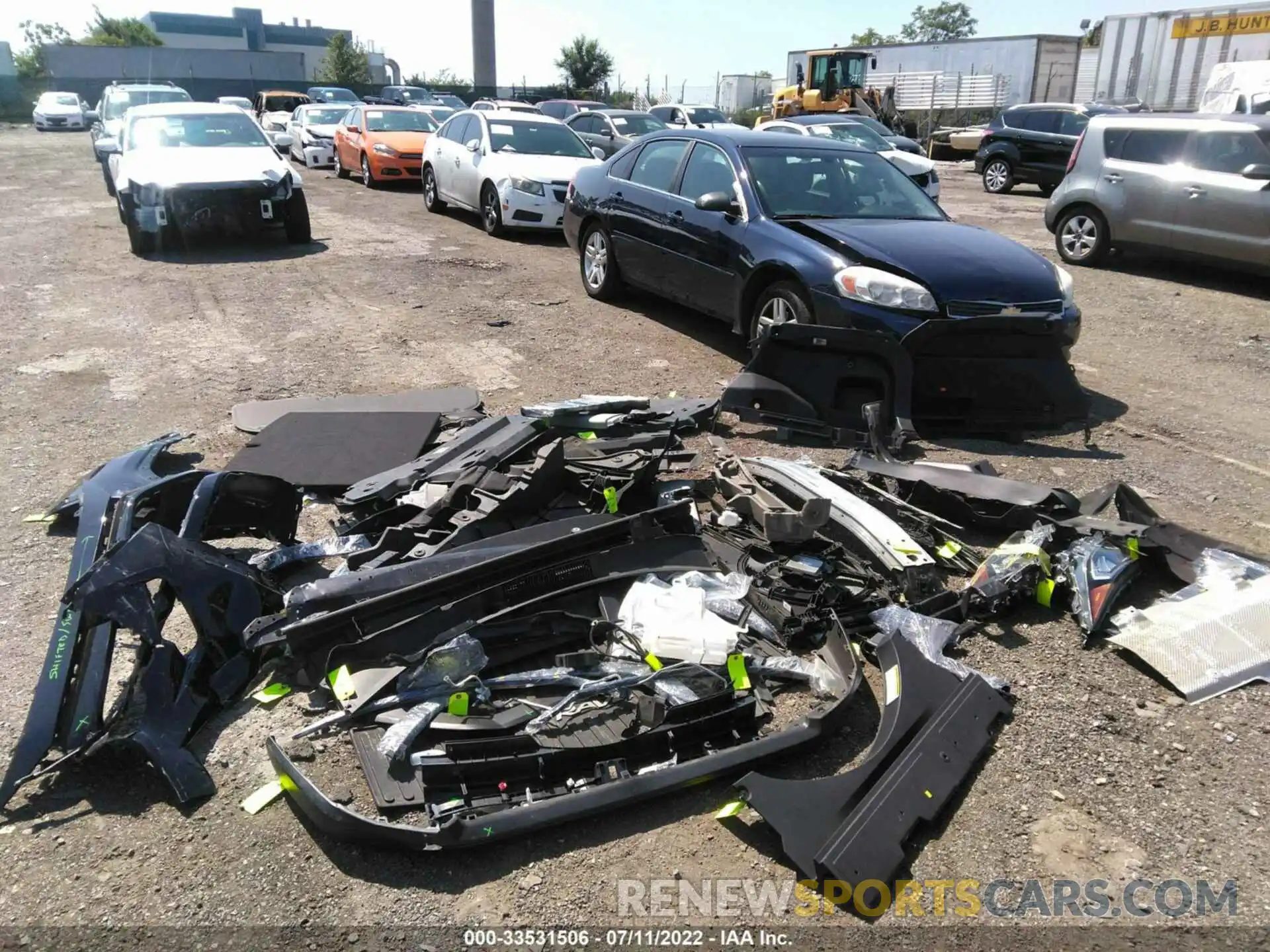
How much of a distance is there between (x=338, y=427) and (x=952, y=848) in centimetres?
403

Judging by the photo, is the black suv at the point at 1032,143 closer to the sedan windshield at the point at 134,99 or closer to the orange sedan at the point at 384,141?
the orange sedan at the point at 384,141

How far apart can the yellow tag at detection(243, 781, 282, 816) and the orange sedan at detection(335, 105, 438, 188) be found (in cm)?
1538

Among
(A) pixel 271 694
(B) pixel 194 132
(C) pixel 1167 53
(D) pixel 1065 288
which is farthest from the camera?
(C) pixel 1167 53

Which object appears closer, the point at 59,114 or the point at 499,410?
the point at 499,410

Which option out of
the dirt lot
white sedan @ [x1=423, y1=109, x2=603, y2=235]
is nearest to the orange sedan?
white sedan @ [x1=423, y1=109, x2=603, y2=235]

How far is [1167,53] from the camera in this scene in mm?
25469

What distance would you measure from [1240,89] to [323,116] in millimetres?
19697

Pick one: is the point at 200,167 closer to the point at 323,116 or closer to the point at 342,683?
the point at 342,683

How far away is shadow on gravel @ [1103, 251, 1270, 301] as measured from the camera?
10.2 metres

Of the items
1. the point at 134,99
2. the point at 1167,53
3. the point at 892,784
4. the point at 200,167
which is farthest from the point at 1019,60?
the point at 892,784

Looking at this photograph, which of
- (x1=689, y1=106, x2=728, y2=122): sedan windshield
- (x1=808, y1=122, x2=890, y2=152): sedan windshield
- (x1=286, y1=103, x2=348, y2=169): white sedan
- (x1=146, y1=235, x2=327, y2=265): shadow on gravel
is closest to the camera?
(x1=146, y1=235, x2=327, y2=265): shadow on gravel

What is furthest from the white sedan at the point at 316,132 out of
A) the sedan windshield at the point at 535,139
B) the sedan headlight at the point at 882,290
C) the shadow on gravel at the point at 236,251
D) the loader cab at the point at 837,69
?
the sedan headlight at the point at 882,290

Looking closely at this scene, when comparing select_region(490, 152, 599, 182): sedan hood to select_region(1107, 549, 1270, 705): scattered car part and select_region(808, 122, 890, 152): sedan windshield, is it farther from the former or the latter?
select_region(1107, 549, 1270, 705): scattered car part

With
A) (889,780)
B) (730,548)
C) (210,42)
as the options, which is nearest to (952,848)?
(889,780)
